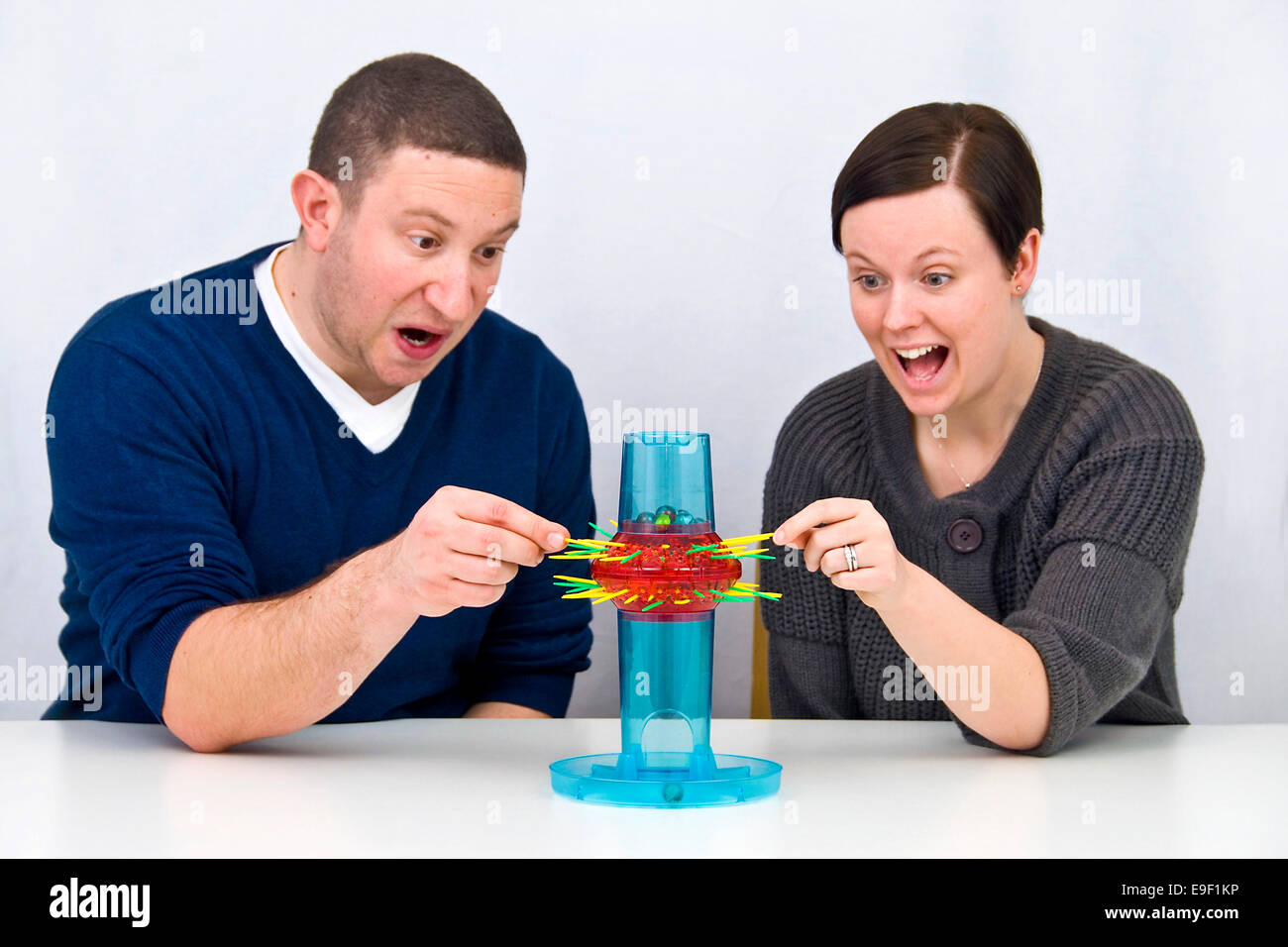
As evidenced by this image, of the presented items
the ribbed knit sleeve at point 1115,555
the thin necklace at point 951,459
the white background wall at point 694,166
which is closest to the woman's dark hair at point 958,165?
the thin necklace at point 951,459

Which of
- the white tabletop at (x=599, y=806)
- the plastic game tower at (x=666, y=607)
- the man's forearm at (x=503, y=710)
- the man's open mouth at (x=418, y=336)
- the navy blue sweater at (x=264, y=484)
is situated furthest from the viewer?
the man's forearm at (x=503, y=710)

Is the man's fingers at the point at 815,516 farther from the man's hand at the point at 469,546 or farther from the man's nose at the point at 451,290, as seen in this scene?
the man's nose at the point at 451,290

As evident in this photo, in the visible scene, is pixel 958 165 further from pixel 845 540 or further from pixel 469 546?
pixel 469 546

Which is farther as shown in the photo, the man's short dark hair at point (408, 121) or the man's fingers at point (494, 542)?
the man's short dark hair at point (408, 121)

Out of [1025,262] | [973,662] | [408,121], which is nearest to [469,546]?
[973,662]

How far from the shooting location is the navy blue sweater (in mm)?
1508

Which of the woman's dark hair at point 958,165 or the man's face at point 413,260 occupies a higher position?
the woman's dark hair at point 958,165

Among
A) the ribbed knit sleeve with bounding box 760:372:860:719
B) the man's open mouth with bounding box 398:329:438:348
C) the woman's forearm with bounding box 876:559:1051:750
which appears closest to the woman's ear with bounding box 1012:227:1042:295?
the ribbed knit sleeve with bounding box 760:372:860:719

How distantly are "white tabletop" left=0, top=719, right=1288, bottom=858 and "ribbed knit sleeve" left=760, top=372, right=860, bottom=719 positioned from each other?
0.21 meters

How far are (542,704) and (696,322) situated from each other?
0.90 m

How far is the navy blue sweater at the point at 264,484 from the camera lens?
151 centimetres

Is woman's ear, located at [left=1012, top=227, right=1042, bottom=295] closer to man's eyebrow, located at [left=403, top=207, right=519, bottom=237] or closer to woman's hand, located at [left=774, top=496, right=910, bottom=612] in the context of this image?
woman's hand, located at [left=774, top=496, right=910, bottom=612]

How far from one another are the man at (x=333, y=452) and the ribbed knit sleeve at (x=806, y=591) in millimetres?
318

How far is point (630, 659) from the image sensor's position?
3.97ft
